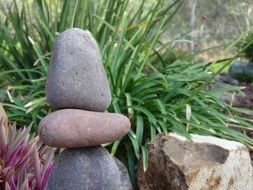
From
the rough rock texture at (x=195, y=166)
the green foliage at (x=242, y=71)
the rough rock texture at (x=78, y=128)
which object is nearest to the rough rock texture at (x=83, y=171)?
the rough rock texture at (x=78, y=128)

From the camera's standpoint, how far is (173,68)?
184 inches

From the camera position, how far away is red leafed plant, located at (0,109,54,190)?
8.81 feet

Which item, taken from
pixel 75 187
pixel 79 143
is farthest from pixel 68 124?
pixel 75 187

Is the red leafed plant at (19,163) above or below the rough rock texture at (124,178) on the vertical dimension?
above

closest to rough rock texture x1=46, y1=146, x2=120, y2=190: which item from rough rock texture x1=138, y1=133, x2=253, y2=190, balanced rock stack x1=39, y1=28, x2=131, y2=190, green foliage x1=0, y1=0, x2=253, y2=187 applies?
balanced rock stack x1=39, y1=28, x2=131, y2=190

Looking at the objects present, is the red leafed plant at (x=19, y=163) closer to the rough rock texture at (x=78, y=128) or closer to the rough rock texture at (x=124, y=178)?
the rough rock texture at (x=78, y=128)

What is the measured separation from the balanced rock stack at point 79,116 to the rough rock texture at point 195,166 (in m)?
0.96

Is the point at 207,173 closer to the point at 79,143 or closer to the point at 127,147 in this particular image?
the point at 127,147

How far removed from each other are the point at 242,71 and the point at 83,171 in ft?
26.6

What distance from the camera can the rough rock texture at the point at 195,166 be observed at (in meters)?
3.23

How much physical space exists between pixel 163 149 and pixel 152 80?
94 cm

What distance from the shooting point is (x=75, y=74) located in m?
2.30

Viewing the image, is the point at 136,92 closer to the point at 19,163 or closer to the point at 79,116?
the point at 19,163

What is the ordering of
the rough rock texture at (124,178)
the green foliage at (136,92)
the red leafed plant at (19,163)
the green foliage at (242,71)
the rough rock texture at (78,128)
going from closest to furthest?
1. the rough rock texture at (78,128)
2. the red leafed plant at (19,163)
3. the rough rock texture at (124,178)
4. the green foliage at (136,92)
5. the green foliage at (242,71)
